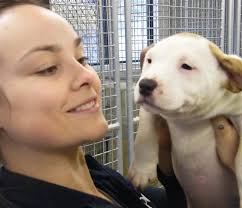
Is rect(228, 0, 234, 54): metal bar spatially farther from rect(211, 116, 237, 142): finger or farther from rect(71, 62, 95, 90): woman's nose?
rect(71, 62, 95, 90): woman's nose

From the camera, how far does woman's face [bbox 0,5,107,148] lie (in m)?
0.71

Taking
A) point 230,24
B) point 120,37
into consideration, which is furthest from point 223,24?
point 120,37

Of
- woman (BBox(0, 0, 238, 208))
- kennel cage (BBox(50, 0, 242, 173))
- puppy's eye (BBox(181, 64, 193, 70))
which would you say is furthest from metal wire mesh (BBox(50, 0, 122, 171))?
woman (BBox(0, 0, 238, 208))

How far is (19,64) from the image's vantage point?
2.35ft

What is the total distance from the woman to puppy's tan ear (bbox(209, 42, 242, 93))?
42 centimetres

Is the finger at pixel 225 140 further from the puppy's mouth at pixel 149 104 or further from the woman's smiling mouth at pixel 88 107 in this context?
the woman's smiling mouth at pixel 88 107

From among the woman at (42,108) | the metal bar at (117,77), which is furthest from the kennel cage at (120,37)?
the woman at (42,108)

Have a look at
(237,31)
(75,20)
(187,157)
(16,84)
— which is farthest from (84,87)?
(237,31)

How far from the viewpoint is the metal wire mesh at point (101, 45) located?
152 cm

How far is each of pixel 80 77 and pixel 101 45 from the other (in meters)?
0.87

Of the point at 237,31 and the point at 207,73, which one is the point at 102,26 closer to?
the point at 207,73

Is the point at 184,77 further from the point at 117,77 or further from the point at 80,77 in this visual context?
the point at 117,77

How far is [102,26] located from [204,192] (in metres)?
0.78

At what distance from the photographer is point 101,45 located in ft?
5.28
